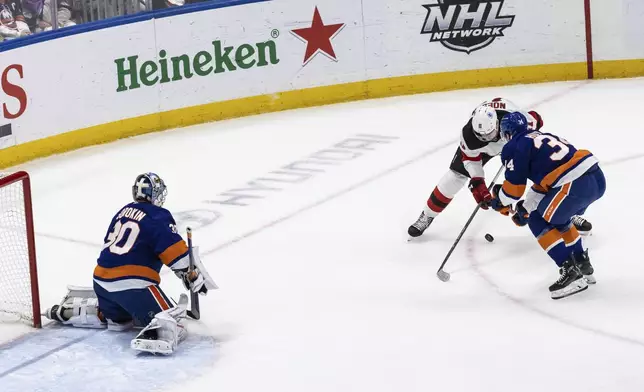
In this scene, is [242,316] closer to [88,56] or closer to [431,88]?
[88,56]

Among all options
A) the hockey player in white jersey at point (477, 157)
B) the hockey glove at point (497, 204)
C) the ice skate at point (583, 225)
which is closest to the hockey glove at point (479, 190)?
the hockey player in white jersey at point (477, 157)

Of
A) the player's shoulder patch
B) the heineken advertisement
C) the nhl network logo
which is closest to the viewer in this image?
the player's shoulder patch

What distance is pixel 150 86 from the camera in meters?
9.66

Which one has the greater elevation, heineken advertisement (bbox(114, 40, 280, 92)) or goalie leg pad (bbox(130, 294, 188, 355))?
heineken advertisement (bbox(114, 40, 280, 92))

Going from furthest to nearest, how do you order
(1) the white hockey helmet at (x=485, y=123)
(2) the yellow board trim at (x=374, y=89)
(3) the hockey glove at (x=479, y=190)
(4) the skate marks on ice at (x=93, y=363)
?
(2) the yellow board trim at (x=374, y=89) < (3) the hockey glove at (x=479, y=190) < (1) the white hockey helmet at (x=485, y=123) < (4) the skate marks on ice at (x=93, y=363)

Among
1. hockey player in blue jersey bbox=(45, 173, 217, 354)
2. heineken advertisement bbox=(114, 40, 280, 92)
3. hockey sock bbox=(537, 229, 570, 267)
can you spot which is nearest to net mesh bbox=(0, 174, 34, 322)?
hockey player in blue jersey bbox=(45, 173, 217, 354)

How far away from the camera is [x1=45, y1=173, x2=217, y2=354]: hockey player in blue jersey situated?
211 inches

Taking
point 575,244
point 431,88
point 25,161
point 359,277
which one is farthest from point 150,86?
point 575,244

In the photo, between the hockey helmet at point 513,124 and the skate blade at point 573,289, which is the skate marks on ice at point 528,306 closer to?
the skate blade at point 573,289

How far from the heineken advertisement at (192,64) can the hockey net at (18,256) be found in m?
2.94

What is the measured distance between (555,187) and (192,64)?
4.72 meters

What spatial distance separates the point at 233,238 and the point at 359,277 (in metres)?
1.09

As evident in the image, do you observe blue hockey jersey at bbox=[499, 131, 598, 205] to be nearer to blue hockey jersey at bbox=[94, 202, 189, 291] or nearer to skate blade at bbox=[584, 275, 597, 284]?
skate blade at bbox=[584, 275, 597, 284]

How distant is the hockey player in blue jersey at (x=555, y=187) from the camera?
5762mm
